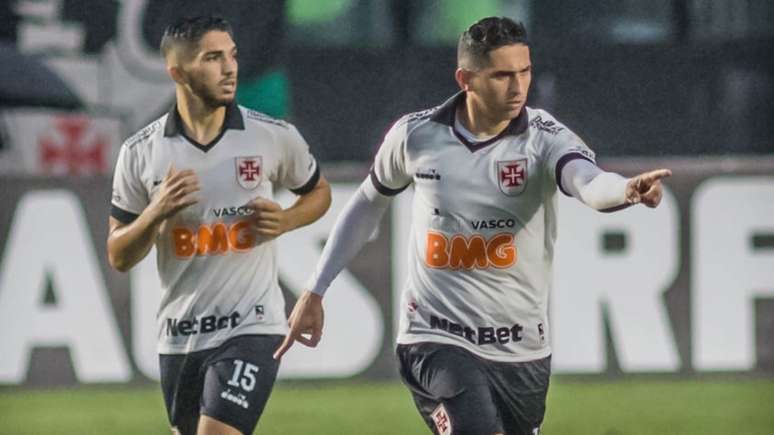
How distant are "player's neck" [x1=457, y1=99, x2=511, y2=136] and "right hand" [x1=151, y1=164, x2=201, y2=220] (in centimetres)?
102

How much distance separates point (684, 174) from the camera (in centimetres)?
1094

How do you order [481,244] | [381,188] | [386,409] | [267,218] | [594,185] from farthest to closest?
1. [386,409]
2. [267,218]
3. [381,188]
4. [481,244]
5. [594,185]

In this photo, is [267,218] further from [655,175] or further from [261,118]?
[655,175]

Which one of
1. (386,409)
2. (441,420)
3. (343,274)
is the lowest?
(386,409)

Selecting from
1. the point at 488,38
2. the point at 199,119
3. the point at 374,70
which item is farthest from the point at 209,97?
the point at 374,70

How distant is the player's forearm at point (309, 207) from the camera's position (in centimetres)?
807

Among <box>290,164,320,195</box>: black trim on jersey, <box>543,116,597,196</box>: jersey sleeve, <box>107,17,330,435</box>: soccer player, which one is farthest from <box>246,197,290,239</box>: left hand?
<box>543,116,597,196</box>: jersey sleeve

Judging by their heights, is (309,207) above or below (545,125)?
below

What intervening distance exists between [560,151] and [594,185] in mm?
394

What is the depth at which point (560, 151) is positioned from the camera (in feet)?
23.6

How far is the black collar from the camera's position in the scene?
24.1 ft

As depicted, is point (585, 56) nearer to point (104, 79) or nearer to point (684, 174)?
point (684, 174)

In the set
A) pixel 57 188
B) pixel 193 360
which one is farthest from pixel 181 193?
pixel 57 188

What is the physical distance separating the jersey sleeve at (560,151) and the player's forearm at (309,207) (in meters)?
1.20
